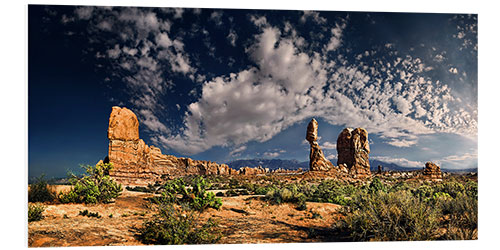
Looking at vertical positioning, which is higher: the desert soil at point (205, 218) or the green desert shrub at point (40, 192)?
the green desert shrub at point (40, 192)

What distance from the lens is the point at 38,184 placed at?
812cm

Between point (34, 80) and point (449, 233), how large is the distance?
11514mm

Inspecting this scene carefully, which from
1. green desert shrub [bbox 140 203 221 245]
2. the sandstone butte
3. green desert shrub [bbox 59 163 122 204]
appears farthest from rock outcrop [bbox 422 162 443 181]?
green desert shrub [bbox 59 163 122 204]

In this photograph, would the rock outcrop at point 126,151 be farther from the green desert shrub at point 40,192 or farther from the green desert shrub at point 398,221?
the green desert shrub at point 398,221

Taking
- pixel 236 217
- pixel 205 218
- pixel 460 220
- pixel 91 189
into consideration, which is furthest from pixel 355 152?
pixel 91 189

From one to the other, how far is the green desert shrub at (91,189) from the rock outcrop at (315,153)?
18.9 metres

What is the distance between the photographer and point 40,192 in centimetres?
815

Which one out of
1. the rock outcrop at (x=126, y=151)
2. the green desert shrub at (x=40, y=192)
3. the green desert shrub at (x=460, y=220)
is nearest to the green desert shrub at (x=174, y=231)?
the green desert shrub at (x=40, y=192)

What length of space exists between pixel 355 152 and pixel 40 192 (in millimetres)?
28060

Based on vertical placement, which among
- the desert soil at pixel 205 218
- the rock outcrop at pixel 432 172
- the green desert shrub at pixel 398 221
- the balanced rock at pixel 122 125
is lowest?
the rock outcrop at pixel 432 172

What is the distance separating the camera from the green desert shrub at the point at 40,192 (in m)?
7.92

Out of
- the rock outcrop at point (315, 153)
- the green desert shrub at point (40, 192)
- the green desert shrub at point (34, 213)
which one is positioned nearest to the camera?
the green desert shrub at point (34, 213)
